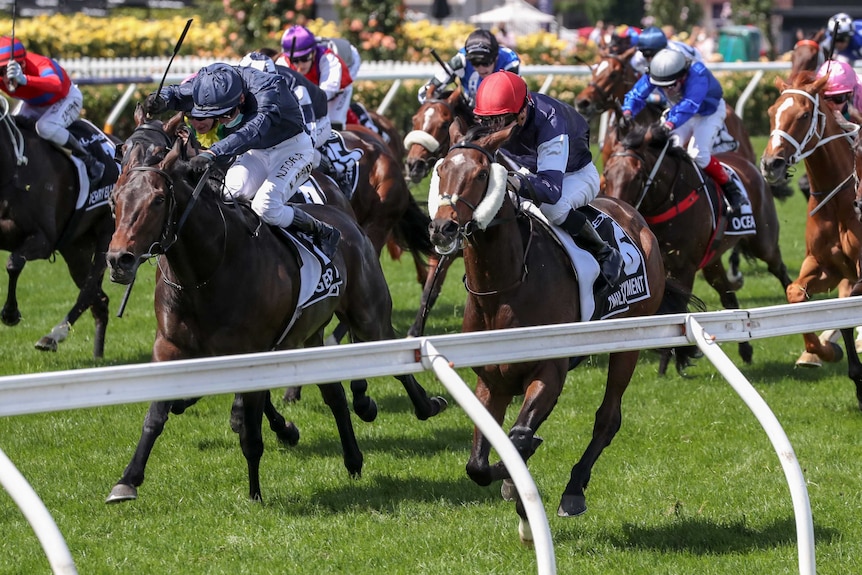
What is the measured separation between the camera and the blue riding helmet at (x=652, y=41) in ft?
32.2

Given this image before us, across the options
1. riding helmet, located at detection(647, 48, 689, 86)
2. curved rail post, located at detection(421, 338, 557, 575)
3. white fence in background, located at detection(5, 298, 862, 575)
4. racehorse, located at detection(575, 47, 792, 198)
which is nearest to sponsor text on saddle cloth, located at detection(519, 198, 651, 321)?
white fence in background, located at detection(5, 298, 862, 575)

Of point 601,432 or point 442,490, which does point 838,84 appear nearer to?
point 601,432

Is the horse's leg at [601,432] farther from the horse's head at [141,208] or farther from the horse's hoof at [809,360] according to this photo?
the horse's hoof at [809,360]

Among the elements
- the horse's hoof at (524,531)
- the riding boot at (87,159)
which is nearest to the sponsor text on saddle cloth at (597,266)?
the horse's hoof at (524,531)

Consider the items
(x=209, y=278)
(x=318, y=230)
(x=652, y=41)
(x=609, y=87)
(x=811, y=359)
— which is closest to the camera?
(x=209, y=278)

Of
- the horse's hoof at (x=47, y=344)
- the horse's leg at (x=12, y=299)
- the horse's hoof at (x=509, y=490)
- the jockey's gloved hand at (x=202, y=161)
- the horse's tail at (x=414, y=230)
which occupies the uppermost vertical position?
the jockey's gloved hand at (x=202, y=161)

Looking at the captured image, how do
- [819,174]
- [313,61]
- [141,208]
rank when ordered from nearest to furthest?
[141,208] < [819,174] < [313,61]

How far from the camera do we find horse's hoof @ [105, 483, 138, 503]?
486 cm

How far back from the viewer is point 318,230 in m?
5.67

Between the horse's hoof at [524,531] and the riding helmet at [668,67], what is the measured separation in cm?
456

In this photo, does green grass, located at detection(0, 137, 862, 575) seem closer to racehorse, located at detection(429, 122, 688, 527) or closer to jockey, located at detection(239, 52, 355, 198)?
racehorse, located at detection(429, 122, 688, 527)

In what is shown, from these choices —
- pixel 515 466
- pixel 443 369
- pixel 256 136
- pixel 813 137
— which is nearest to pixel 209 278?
pixel 256 136

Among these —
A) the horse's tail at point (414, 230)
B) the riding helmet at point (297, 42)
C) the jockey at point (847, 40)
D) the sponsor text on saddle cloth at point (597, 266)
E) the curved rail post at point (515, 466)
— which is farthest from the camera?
the jockey at point (847, 40)

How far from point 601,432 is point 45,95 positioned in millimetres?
4910
